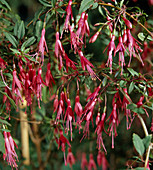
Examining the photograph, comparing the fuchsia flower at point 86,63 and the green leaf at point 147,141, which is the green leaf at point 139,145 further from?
the fuchsia flower at point 86,63

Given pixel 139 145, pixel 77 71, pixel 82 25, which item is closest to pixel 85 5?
pixel 82 25

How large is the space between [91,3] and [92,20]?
381 mm

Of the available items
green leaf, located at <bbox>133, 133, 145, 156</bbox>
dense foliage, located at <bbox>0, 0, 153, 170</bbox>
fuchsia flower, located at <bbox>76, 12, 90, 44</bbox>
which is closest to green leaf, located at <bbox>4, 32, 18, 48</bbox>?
dense foliage, located at <bbox>0, 0, 153, 170</bbox>

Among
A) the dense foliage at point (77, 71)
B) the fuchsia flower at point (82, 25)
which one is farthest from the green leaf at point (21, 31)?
the fuchsia flower at point (82, 25)

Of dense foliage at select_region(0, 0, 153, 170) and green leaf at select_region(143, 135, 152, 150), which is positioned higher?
dense foliage at select_region(0, 0, 153, 170)

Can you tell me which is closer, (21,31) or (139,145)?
(139,145)

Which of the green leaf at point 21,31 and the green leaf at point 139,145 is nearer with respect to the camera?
the green leaf at point 139,145

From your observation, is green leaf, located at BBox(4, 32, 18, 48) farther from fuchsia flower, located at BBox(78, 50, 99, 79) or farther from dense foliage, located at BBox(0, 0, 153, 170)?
fuchsia flower, located at BBox(78, 50, 99, 79)

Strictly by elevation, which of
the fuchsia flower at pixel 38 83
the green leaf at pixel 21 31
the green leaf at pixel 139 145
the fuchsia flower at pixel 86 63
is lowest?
the green leaf at pixel 139 145

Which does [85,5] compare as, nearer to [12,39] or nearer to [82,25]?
[82,25]

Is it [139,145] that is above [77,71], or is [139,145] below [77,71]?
below

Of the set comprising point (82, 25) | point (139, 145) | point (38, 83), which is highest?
point (82, 25)

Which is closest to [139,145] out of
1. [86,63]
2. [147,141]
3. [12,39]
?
[147,141]

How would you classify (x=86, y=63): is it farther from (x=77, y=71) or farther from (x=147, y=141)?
(x=147, y=141)
